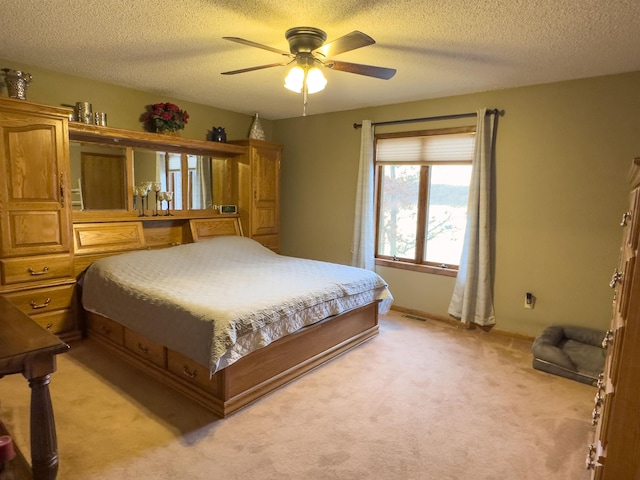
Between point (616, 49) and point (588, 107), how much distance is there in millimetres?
713

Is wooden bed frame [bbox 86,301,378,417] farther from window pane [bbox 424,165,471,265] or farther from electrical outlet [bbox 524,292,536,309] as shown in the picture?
electrical outlet [bbox 524,292,536,309]

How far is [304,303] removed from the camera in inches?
106

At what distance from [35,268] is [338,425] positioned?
260cm

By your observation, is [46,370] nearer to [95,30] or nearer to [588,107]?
[95,30]

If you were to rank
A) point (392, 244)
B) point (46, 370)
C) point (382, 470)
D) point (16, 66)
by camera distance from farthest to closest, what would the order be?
point (392, 244), point (16, 66), point (382, 470), point (46, 370)

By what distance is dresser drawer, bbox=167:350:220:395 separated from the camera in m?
2.32

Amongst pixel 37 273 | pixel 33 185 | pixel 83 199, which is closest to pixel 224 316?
pixel 37 273

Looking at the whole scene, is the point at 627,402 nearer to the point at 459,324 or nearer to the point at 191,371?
the point at 191,371

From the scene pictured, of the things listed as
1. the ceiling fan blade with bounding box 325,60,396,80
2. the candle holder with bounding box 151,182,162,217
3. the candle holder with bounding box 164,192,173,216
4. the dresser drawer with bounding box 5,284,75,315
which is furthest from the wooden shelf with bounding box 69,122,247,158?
the ceiling fan blade with bounding box 325,60,396,80

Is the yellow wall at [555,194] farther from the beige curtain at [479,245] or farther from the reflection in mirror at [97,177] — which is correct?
the reflection in mirror at [97,177]

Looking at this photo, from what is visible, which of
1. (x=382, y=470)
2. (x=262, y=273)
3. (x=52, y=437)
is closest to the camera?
(x=52, y=437)

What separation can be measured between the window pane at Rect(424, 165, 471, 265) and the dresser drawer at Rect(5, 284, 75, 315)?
11.4 ft

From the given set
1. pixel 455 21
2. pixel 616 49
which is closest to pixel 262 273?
pixel 455 21

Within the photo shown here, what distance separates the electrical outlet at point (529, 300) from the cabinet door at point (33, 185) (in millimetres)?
4046
